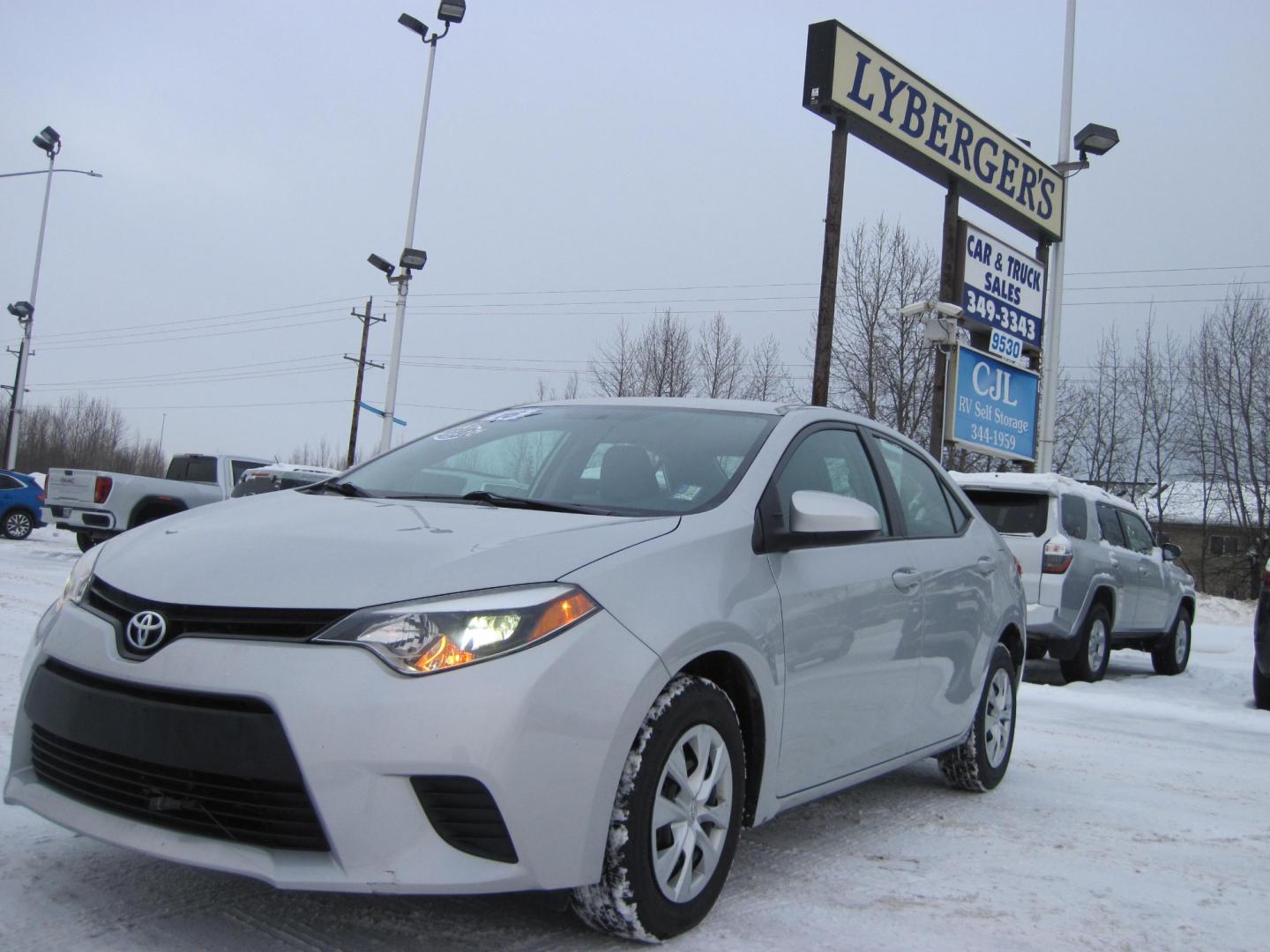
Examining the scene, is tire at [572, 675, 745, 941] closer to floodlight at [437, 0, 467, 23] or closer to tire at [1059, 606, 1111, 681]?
tire at [1059, 606, 1111, 681]

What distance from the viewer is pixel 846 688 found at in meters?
3.81

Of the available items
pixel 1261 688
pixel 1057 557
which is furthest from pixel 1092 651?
pixel 1261 688

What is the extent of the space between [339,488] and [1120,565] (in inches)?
345

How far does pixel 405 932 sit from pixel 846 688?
1.59m

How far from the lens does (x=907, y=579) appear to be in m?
4.26

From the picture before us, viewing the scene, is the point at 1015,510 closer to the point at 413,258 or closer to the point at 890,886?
the point at 890,886

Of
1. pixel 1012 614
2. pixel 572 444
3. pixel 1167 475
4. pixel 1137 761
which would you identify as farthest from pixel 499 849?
pixel 1167 475

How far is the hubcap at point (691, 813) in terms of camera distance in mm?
2969

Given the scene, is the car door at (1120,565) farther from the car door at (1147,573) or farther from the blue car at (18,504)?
the blue car at (18,504)

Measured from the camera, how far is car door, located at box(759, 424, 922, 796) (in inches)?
139

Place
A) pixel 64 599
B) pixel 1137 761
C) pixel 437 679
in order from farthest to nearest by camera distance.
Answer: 1. pixel 1137 761
2. pixel 64 599
3. pixel 437 679

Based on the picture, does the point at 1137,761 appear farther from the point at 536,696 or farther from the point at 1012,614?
the point at 536,696

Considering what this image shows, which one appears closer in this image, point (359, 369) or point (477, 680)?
point (477, 680)

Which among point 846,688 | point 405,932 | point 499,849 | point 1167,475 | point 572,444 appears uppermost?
point 1167,475
